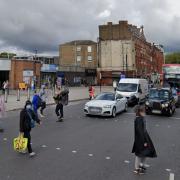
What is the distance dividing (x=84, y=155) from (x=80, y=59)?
7466 centimetres

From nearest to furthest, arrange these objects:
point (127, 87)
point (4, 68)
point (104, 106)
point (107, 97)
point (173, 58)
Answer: point (104, 106) < point (107, 97) < point (127, 87) < point (4, 68) < point (173, 58)

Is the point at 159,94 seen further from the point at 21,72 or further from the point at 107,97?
the point at 21,72

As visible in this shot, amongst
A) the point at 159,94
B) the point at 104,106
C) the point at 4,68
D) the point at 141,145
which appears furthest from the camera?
the point at 4,68

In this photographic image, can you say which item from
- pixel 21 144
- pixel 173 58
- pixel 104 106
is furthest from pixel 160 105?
pixel 173 58

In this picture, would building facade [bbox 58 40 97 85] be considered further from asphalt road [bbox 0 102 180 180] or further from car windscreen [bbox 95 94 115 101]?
asphalt road [bbox 0 102 180 180]

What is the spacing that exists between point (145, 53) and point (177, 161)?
8414 centimetres

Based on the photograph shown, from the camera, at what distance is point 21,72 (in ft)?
171

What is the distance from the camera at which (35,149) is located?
8.91 meters

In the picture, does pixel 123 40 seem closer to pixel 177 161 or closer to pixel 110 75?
pixel 110 75

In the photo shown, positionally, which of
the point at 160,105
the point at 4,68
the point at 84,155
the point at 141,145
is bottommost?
the point at 84,155

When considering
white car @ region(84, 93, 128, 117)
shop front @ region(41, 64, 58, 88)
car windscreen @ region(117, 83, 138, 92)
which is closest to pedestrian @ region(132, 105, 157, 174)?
white car @ region(84, 93, 128, 117)

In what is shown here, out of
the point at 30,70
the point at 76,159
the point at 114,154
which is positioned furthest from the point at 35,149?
the point at 30,70

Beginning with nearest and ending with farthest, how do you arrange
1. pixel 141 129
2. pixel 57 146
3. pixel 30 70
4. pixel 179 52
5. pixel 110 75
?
pixel 141 129
pixel 57 146
pixel 30 70
pixel 110 75
pixel 179 52

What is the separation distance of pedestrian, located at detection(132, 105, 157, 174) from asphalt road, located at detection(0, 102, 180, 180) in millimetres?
235
